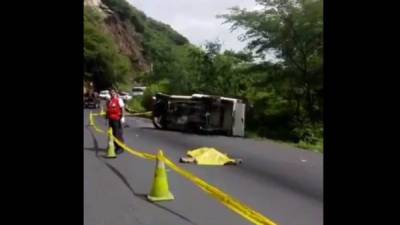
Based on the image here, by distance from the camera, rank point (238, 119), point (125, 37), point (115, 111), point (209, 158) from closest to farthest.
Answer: point (209, 158), point (115, 111), point (238, 119), point (125, 37)

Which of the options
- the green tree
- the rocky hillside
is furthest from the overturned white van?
the rocky hillside

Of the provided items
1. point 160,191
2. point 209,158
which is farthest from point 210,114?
point 160,191

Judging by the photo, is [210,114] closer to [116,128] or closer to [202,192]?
[116,128]

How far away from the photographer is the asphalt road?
26.8 feet

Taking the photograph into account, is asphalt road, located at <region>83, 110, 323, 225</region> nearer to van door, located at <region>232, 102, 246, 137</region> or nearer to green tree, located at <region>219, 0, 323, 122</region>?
van door, located at <region>232, 102, 246, 137</region>

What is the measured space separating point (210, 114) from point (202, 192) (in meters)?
17.5

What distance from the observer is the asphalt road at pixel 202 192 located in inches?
322

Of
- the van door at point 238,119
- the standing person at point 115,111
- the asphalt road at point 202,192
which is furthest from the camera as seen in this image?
the van door at point 238,119

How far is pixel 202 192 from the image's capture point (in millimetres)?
10320

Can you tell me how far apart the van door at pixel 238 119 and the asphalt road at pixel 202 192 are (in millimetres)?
9036

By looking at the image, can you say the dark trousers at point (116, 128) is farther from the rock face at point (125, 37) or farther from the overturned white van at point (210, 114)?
the rock face at point (125, 37)

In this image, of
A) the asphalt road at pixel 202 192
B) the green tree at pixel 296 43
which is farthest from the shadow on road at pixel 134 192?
the green tree at pixel 296 43
